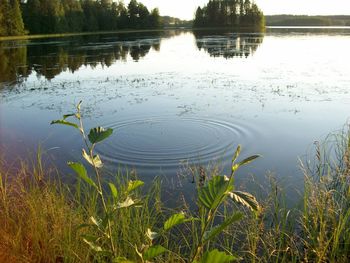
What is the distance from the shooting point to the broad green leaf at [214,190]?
4.82 feet

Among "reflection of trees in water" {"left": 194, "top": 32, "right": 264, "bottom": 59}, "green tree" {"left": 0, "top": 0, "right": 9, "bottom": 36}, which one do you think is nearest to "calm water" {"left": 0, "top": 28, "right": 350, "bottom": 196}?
"reflection of trees in water" {"left": 194, "top": 32, "right": 264, "bottom": 59}

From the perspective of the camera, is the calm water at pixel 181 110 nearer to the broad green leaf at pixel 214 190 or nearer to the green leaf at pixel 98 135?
the green leaf at pixel 98 135

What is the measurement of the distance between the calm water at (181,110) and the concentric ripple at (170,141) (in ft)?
0.07

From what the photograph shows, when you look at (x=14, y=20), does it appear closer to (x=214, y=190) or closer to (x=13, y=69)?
(x=13, y=69)

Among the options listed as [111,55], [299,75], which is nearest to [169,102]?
[299,75]

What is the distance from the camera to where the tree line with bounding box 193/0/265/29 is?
301 ft

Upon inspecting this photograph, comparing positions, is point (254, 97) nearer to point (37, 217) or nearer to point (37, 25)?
point (37, 217)

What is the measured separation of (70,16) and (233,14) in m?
44.9

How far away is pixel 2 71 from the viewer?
2006 centimetres

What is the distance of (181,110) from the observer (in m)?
11.2

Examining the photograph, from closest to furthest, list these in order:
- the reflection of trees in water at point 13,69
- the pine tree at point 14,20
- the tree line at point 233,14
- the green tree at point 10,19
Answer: the reflection of trees in water at point 13,69
the green tree at point 10,19
the pine tree at point 14,20
the tree line at point 233,14

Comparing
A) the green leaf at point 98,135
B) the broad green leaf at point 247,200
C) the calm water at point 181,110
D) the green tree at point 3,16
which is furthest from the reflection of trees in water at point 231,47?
the green tree at point 3,16

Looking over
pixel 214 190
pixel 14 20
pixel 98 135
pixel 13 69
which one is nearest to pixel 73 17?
pixel 14 20

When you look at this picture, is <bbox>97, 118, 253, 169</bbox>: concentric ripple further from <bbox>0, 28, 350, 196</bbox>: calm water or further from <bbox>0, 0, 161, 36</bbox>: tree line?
<bbox>0, 0, 161, 36</bbox>: tree line
